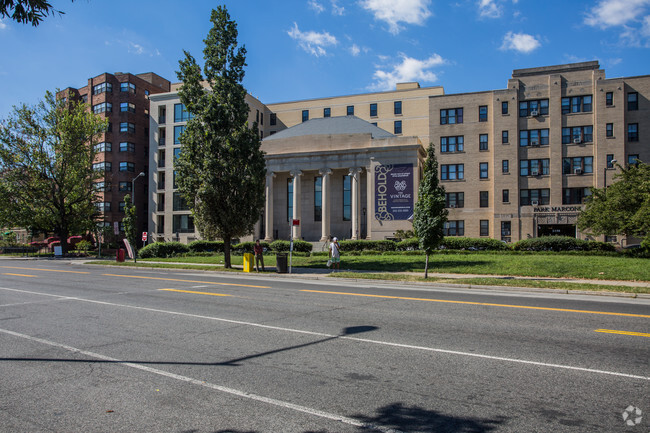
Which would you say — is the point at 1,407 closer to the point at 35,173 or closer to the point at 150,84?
the point at 35,173

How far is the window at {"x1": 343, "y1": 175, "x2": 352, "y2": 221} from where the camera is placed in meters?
49.2

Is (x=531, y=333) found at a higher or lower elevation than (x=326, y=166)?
lower

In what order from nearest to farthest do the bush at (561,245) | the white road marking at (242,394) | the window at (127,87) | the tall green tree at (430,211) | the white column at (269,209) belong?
the white road marking at (242,394)
the tall green tree at (430,211)
the bush at (561,245)
the white column at (269,209)
the window at (127,87)

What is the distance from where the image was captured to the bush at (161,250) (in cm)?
3706

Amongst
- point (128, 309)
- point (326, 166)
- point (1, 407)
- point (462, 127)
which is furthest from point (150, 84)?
point (1, 407)

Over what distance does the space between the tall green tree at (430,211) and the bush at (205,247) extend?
25.8m

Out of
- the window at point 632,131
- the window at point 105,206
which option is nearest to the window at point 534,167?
the window at point 632,131

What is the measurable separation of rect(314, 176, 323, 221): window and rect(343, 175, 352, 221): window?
2725 mm

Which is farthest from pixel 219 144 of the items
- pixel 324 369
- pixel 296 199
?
pixel 296 199

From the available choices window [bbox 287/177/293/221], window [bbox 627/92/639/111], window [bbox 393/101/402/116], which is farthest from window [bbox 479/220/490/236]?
window [bbox 393/101/402/116]

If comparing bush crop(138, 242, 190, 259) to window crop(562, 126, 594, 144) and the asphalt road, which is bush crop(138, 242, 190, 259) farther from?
window crop(562, 126, 594, 144)

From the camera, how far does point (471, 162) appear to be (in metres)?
50.8

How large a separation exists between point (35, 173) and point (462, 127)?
48.4m

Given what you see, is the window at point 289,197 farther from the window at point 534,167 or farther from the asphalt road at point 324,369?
the asphalt road at point 324,369
